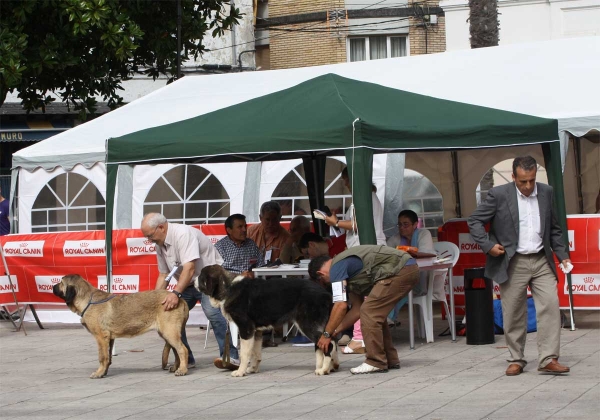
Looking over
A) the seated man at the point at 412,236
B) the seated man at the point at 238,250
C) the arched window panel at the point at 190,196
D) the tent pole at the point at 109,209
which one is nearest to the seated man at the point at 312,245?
the seated man at the point at 238,250

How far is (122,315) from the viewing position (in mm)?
10125

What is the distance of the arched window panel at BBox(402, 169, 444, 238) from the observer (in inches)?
727

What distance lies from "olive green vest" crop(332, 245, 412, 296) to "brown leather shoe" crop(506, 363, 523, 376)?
1278 mm

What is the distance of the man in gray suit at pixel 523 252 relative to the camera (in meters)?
A: 9.23

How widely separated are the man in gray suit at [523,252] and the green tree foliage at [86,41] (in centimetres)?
870

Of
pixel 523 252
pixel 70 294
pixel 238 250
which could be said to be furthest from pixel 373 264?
pixel 70 294

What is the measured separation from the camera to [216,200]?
57.1ft

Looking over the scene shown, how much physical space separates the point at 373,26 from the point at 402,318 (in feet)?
57.4

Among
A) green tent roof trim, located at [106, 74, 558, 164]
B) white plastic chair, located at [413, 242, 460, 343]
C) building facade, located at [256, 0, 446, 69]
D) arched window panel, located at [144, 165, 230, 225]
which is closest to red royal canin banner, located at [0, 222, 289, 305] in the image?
arched window panel, located at [144, 165, 230, 225]

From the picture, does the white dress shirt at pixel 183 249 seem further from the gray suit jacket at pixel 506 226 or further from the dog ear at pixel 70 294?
the gray suit jacket at pixel 506 226

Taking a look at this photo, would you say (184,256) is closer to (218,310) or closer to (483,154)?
(218,310)

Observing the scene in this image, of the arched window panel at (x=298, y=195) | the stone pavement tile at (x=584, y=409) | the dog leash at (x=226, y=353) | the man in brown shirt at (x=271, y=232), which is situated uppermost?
the arched window panel at (x=298, y=195)

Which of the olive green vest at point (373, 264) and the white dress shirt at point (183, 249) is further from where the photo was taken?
the white dress shirt at point (183, 249)

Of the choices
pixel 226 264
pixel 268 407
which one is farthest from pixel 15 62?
pixel 268 407
